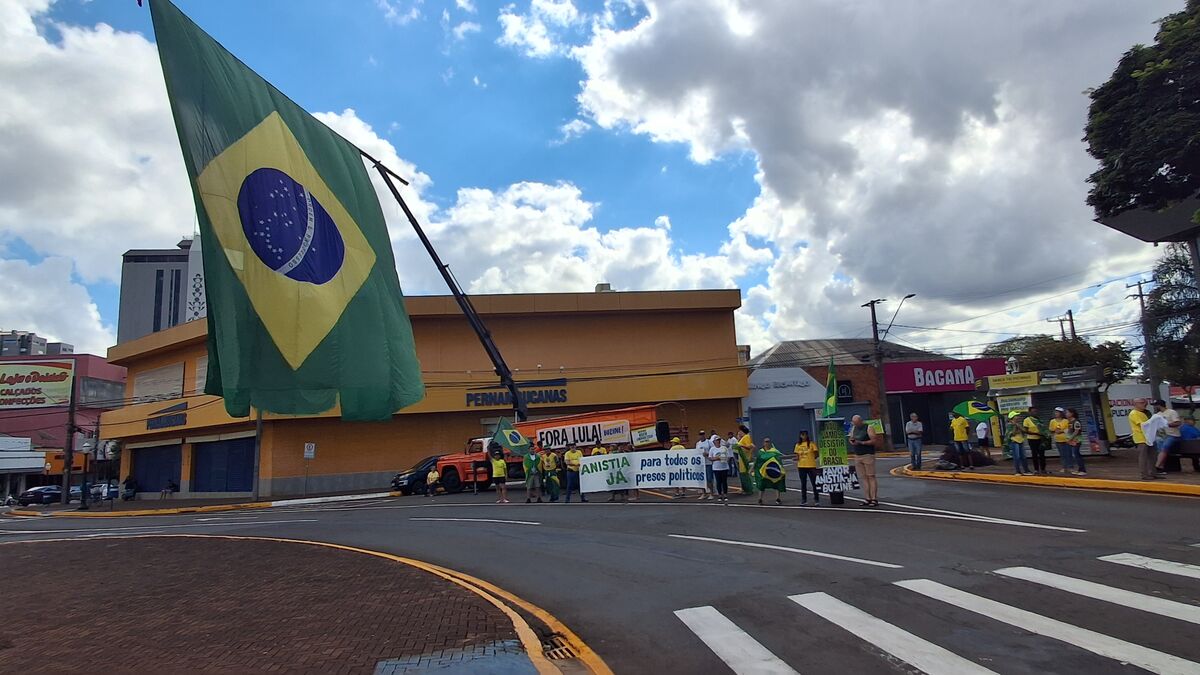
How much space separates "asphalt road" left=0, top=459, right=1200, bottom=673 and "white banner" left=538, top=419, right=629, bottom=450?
36.3 ft

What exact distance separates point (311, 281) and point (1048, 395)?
21.4m

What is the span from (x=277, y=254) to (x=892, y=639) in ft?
27.1

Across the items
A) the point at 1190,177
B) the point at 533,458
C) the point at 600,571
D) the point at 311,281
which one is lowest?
the point at 600,571

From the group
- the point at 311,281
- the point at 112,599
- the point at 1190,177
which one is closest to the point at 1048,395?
the point at 1190,177

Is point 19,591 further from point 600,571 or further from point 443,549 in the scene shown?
point 600,571

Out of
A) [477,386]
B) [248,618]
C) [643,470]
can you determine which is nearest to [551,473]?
[643,470]

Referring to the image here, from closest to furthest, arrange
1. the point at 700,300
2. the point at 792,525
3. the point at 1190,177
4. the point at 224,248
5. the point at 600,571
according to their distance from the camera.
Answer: the point at 224,248 → the point at 600,571 → the point at 792,525 → the point at 1190,177 → the point at 700,300

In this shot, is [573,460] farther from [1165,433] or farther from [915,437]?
[1165,433]

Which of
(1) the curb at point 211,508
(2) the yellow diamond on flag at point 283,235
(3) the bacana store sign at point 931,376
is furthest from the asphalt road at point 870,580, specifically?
(3) the bacana store sign at point 931,376

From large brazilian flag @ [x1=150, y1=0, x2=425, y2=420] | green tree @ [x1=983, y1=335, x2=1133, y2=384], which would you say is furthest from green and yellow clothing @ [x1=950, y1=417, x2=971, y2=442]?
green tree @ [x1=983, y1=335, x2=1133, y2=384]

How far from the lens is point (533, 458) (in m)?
20.7

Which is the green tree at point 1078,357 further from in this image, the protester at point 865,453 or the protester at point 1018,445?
the protester at point 865,453

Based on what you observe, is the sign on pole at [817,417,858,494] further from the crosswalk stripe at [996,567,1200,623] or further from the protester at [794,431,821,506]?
the crosswalk stripe at [996,567,1200,623]

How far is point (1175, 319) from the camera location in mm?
32062
